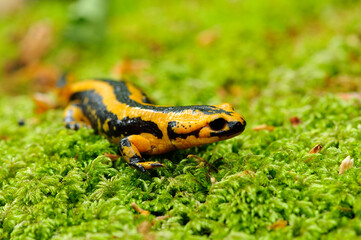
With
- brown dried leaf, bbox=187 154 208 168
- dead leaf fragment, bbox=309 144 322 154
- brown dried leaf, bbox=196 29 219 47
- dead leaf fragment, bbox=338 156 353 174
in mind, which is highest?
brown dried leaf, bbox=196 29 219 47

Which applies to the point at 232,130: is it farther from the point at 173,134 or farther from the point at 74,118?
the point at 74,118

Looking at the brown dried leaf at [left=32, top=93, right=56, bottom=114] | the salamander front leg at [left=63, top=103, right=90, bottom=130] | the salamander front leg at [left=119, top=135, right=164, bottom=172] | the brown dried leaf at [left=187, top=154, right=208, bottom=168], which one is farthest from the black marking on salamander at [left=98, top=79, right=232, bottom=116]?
the brown dried leaf at [left=32, top=93, right=56, bottom=114]

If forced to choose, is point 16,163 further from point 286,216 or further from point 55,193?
point 286,216

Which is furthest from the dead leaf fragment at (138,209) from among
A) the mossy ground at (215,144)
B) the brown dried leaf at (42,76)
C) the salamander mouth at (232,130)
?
the brown dried leaf at (42,76)

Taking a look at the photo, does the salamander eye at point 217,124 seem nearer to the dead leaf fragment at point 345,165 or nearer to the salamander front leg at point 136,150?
the salamander front leg at point 136,150

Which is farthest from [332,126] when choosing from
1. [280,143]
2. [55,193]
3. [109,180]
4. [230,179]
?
[55,193]

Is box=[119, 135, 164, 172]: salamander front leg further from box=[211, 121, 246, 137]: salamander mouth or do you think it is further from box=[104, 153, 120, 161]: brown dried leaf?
box=[211, 121, 246, 137]: salamander mouth

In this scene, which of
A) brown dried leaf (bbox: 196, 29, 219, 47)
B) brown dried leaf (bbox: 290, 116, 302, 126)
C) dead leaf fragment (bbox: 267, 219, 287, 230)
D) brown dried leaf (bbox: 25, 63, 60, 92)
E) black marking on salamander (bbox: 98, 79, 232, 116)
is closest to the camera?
dead leaf fragment (bbox: 267, 219, 287, 230)

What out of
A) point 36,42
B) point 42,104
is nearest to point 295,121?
point 42,104
